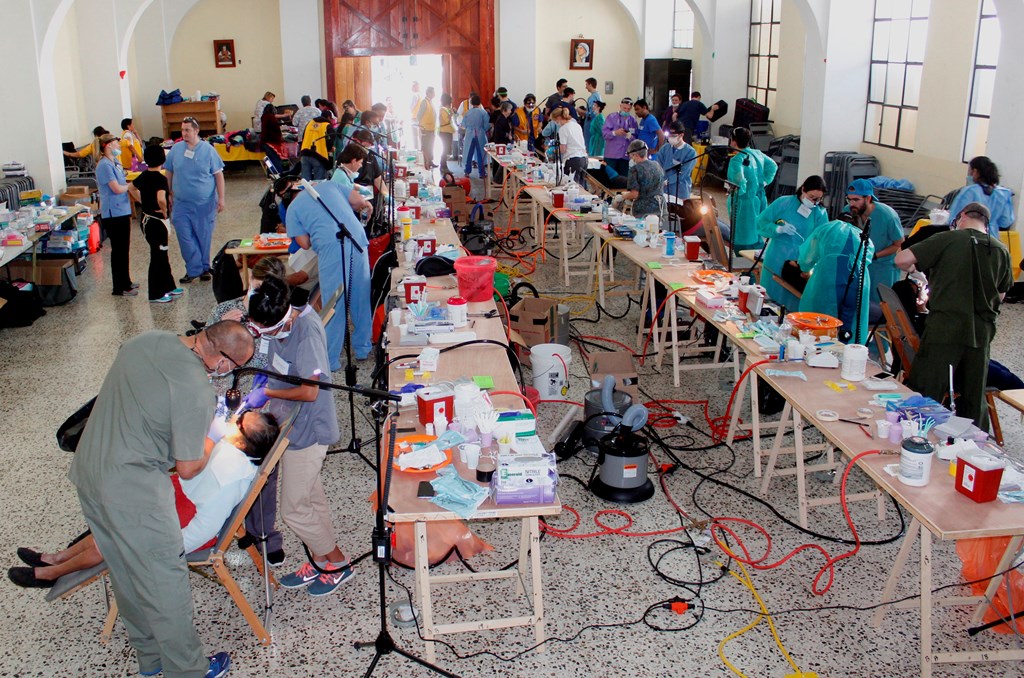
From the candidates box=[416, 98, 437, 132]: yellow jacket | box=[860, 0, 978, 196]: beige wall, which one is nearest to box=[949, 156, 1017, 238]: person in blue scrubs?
box=[860, 0, 978, 196]: beige wall

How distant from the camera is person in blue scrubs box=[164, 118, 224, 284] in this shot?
902cm

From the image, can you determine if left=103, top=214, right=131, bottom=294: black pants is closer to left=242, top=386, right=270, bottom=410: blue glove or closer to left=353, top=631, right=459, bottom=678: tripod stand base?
left=242, top=386, right=270, bottom=410: blue glove

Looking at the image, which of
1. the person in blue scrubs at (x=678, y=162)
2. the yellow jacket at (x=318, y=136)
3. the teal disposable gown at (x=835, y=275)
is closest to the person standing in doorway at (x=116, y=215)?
the yellow jacket at (x=318, y=136)

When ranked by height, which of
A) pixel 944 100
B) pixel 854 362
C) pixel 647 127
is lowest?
pixel 854 362

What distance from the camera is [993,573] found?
13.1ft

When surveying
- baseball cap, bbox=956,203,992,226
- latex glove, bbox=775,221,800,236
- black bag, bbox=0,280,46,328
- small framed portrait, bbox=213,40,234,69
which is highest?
small framed portrait, bbox=213,40,234,69

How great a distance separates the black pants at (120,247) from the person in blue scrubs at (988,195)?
7549mm

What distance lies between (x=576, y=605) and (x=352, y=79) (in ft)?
52.8

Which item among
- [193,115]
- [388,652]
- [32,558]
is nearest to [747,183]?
[388,652]

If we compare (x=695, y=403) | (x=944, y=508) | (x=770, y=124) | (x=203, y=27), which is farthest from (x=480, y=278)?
(x=203, y=27)

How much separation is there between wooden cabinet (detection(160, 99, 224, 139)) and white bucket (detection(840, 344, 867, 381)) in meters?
15.3

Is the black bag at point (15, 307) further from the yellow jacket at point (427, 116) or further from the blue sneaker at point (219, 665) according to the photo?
the yellow jacket at point (427, 116)

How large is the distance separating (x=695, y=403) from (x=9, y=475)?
4281mm

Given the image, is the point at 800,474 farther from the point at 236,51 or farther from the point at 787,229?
the point at 236,51
